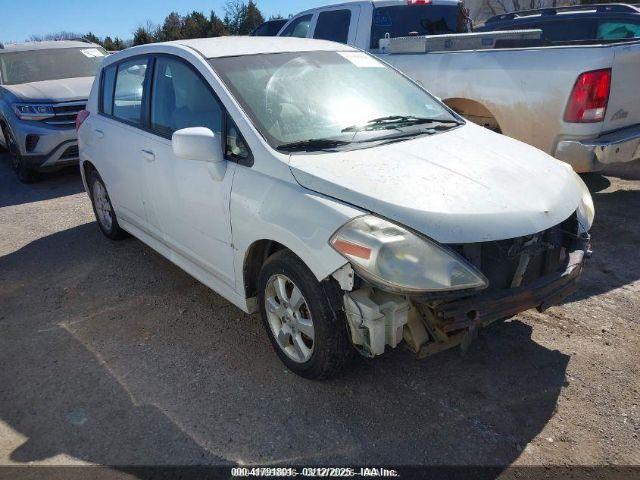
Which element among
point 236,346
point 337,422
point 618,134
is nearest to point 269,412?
point 337,422

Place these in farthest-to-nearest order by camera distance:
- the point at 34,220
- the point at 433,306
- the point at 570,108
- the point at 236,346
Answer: the point at 34,220
the point at 570,108
the point at 236,346
the point at 433,306

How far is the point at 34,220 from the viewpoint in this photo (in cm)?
632

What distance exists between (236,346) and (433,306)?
1505mm

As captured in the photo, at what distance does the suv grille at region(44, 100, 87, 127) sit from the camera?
7.67m

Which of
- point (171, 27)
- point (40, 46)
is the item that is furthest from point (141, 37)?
point (40, 46)

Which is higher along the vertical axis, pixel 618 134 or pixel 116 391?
pixel 618 134

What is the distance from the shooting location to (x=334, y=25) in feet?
24.4

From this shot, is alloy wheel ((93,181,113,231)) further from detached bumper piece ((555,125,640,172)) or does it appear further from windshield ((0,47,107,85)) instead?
windshield ((0,47,107,85))

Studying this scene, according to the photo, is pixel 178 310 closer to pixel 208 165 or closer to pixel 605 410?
pixel 208 165

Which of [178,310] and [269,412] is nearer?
[269,412]

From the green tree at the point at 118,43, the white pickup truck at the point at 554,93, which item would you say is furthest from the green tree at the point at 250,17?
the white pickup truck at the point at 554,93

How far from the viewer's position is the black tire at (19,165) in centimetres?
782

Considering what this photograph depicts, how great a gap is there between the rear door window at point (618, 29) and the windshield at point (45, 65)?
773 cm

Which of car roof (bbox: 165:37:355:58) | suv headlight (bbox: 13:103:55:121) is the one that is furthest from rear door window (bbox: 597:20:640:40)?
suv headlight (bbox: 13:103:55:121)
